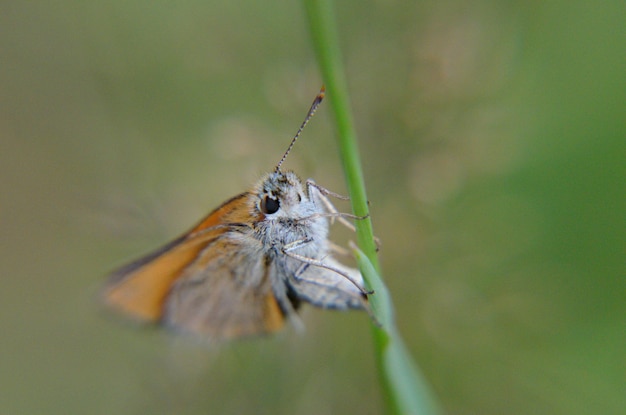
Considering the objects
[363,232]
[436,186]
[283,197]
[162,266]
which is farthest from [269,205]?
[363,232]

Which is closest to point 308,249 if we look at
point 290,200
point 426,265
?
point 290,200

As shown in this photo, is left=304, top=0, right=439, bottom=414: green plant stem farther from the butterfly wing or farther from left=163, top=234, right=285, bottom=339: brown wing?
left=163, top=234, right=285, bottom=339: brown wing

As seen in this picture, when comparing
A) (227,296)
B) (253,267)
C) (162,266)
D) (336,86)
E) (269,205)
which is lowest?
(227,296)

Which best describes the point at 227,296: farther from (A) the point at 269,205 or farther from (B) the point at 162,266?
(A) the point at 269,205

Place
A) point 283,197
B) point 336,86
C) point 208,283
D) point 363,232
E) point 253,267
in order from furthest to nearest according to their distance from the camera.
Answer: point 208,283 < point 253,267 < point 283,197 < point 363,232 < point 336,86

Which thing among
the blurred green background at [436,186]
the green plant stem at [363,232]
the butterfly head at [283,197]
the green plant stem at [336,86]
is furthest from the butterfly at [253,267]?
the green plant stem at [336,86]

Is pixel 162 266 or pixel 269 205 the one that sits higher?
pixel 269 205

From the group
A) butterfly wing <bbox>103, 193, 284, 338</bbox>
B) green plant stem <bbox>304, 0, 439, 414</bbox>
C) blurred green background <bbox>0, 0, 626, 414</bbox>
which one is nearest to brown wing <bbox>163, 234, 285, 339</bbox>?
butterfly wing <bbox>103, 193, 284, 338</bbox>
